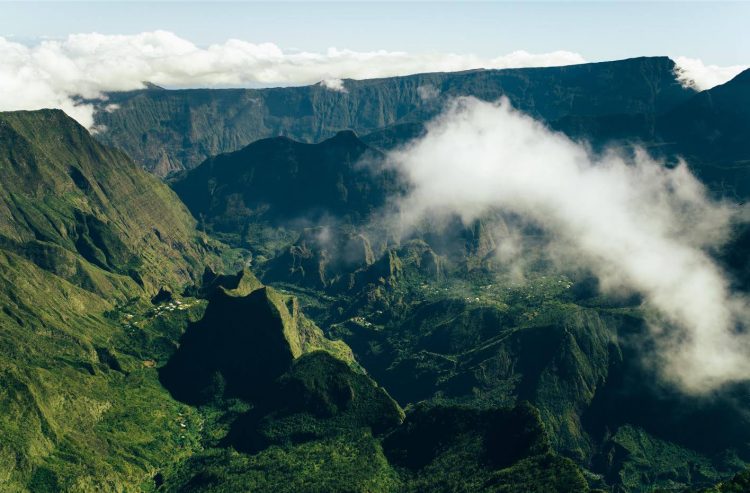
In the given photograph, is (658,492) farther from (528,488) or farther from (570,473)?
(528,488)

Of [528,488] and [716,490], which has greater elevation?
[716,490]

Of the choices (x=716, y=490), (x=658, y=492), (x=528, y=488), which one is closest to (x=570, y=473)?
(x=528, y=488)

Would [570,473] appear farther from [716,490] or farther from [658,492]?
[716,490]

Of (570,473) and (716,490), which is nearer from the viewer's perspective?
(716,490)

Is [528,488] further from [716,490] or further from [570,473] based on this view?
[716,490]

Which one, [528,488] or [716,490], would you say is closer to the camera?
[716,490]

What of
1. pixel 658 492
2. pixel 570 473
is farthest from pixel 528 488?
pixel 658 492

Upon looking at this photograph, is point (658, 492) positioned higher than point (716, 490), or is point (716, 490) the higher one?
point (716, 490)

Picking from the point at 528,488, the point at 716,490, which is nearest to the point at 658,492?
the point at 716,490
